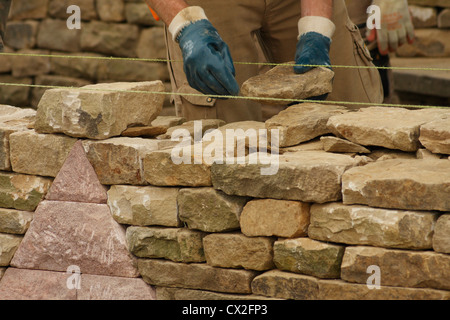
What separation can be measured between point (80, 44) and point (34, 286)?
15.6ft

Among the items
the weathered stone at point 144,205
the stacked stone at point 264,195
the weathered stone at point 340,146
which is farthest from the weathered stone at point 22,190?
the weathered stone at point 340,146

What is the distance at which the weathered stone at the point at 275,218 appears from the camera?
9.34ft

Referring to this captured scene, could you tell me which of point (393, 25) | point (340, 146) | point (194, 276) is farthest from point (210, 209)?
Result: point (393, 25)

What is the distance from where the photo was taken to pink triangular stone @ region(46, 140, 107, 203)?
3246mm

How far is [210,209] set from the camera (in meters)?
2.99

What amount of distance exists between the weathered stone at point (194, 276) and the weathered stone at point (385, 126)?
0.68m

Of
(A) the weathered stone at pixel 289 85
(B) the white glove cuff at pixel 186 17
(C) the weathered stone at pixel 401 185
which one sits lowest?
(C) the weathered stone at pixel 401 185

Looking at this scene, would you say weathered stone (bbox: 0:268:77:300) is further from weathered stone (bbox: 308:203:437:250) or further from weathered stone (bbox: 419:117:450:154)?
weathered stone (bbox: 419:117:450:154)

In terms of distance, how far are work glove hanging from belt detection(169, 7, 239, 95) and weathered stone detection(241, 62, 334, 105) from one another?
0.32 feet

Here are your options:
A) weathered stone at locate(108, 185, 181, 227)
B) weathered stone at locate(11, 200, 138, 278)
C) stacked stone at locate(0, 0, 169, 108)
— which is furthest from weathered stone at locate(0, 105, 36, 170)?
stacked stone at locate(0, 0, 169, 108)

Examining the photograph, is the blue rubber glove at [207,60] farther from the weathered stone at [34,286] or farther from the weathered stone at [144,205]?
the weathered stone at [34,286]

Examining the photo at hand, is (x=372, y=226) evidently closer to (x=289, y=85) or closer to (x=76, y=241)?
(x=289, y=85)

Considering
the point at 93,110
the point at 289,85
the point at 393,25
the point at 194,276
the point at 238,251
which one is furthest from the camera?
the point at 393,25

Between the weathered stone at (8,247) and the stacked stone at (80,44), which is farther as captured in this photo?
the stacked stone at (80,44)
